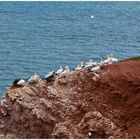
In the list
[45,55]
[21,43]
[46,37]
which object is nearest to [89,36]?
[46,37]

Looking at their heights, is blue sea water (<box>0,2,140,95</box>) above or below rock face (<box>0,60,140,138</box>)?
below

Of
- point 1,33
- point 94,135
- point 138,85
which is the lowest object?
point 1,33

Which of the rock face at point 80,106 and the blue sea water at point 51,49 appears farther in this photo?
the blue sea water at point 51,49

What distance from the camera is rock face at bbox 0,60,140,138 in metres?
17.3

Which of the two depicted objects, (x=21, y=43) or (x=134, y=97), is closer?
(x=134, y=97)

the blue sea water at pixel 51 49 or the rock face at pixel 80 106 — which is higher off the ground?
the rock face at pixel 80 106

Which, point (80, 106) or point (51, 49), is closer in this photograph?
point (80, 106)

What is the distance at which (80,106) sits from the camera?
18.1 meters

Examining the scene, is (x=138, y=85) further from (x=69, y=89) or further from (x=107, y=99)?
(x=69, y=89)

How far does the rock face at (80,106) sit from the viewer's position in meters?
17.3

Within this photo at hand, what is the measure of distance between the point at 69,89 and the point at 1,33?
44.6 metres

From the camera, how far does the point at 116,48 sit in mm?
46781

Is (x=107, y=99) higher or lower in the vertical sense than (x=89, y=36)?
higher

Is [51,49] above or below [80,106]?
below
